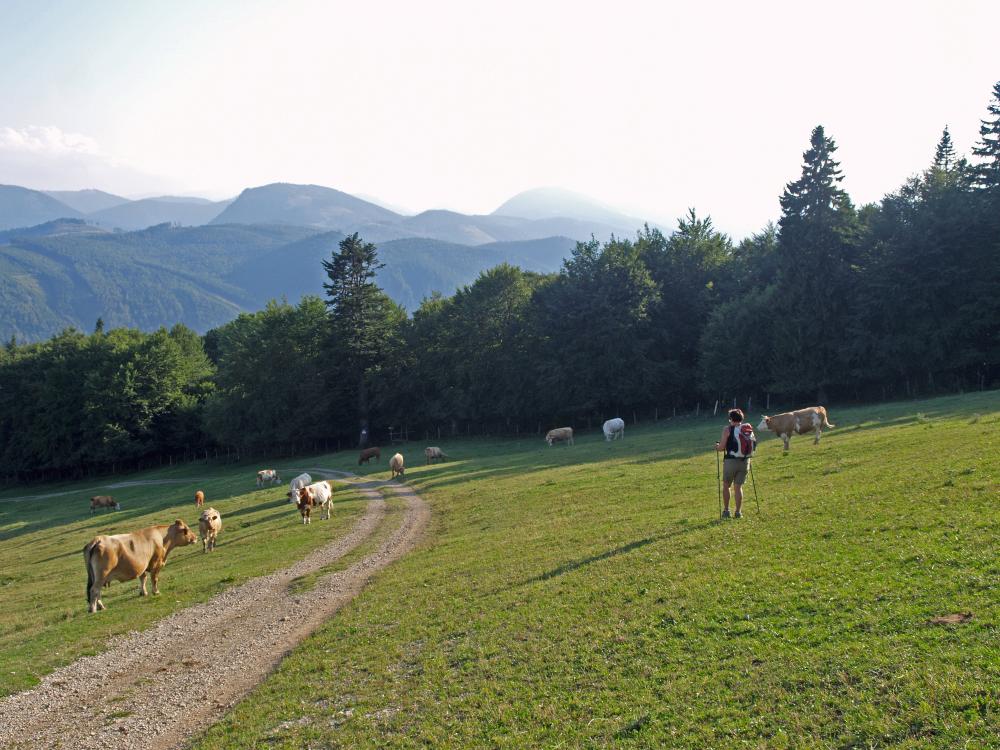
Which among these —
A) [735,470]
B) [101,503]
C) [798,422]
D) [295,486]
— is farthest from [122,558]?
[101,503]

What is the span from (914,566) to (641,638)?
189 inches

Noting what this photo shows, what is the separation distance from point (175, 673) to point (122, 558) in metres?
7.73

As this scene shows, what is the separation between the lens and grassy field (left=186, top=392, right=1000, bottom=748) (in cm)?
812

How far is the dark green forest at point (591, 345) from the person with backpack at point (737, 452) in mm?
46706

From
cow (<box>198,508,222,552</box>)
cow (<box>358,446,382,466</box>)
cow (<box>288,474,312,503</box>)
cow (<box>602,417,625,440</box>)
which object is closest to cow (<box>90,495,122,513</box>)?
cow (<box>358,446,382,466</box>)

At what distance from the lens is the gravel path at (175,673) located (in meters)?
11.5

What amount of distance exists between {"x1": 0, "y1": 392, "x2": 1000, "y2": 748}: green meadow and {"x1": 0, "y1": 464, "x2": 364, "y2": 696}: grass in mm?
170

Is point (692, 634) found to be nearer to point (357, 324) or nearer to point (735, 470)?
point (735, 470)

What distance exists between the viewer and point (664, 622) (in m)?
11.4

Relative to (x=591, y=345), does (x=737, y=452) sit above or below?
below

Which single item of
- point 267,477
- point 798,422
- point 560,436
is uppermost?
point 798,422

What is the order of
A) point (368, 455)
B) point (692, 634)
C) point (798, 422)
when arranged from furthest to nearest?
point (368, 455)
point (798, 422)
point (692, 634)

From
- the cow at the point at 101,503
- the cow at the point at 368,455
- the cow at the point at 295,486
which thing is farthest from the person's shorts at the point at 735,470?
the cow at the point at 101,503

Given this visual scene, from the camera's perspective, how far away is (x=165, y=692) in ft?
42.1
